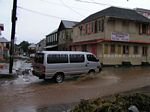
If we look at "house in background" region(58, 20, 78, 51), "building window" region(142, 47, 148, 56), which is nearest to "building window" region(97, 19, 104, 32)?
"building window" region(142, 47, 148, 56)

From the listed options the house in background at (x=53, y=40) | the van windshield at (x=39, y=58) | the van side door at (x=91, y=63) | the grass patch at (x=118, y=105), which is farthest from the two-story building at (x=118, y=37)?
the grass patch at (x=118, y=105)

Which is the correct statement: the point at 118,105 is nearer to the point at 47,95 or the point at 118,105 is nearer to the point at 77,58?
the point at 47,95

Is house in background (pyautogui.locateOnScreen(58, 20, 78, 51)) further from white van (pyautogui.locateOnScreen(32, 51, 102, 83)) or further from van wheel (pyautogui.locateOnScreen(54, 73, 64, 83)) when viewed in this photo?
van wheel (pyautogui.locateOnScreen(54, 73, 64, 83))

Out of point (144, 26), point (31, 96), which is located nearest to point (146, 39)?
point (144, 26)

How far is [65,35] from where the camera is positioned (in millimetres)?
57281

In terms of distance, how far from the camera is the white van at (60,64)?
2044 cm

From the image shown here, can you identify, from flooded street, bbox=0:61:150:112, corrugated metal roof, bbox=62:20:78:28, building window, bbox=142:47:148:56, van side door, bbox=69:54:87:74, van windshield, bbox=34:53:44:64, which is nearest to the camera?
flooded street, bbox=0:61:150:112

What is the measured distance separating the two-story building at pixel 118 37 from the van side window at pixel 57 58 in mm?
16515

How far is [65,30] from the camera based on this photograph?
58.0m

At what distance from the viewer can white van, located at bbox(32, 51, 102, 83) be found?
67.1 feet

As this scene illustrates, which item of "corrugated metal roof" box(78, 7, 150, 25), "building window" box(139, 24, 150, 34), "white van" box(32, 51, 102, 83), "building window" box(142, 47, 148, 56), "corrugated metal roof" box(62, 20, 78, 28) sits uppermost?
"corrugated metal roof" box(62, 20, 78, 28)

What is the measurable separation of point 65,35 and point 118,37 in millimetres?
19801

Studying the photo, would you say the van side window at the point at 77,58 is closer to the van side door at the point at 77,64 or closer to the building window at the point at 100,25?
the van side door at the point at 77,64

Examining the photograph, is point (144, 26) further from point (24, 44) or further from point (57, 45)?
point (24, 44)
